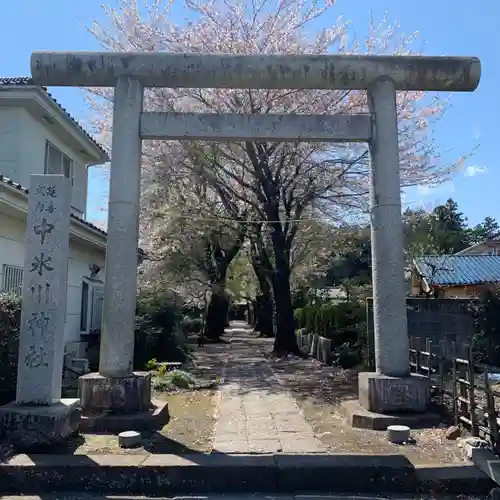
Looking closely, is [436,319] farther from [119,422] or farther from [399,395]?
[119,422]

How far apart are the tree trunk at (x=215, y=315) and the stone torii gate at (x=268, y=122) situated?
775 inches

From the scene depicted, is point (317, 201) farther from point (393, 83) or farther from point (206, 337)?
point (206, 337)

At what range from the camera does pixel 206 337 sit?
94.3 ft

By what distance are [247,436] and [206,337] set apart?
21583mm

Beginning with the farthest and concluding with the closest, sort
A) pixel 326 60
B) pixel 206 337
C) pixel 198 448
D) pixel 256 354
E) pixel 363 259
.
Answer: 1. pixel 363 259
2. pixel 206 337
3. pixel 256 354
4. pixel 326 60
5. pixel 198 448

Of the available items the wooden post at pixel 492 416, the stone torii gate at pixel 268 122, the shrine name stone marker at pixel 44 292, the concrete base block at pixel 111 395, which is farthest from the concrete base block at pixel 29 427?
the wooden post at pixel 492 416

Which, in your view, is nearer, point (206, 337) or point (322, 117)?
point (322, 117)

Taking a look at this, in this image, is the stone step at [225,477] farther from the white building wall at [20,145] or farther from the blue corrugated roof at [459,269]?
the blue corrugated roof at [459,269]

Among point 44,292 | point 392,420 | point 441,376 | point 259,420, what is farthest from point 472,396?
point 44,292

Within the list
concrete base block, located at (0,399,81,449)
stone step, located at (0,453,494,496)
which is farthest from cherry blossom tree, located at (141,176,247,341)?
stone step, located at (0,453,494,496)

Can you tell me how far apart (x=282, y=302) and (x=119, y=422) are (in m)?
11.8

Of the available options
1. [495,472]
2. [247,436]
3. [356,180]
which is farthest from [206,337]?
[495,472]

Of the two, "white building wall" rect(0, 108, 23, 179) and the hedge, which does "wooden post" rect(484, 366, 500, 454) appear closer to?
the hedge

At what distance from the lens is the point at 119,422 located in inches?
287
